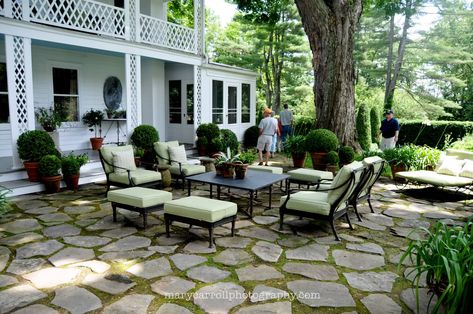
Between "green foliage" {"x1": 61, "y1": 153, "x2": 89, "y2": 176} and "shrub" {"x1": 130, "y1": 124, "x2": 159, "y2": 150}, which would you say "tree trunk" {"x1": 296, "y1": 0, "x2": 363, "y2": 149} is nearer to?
"shrub" {"x1": 130, "y1": 124, "x2": 159, "y2": 150}

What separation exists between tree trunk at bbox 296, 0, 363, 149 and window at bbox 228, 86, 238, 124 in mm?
3802

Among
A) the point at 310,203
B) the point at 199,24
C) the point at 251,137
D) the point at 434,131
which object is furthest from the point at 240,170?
the point at 434,131

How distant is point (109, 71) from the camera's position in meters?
11.6

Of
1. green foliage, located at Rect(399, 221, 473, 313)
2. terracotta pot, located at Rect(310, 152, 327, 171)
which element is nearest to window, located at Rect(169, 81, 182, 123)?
terracotta pot, located at Rect(310, 152, 327, 171)

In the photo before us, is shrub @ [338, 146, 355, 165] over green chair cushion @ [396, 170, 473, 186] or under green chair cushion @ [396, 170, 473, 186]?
over

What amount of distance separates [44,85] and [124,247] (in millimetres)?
7387

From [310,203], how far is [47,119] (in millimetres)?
7563

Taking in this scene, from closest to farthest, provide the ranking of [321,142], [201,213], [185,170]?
[201,213] < [185,170] < [321,142]

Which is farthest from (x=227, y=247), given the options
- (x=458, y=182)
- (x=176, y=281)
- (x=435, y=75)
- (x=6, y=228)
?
(x=435, y=75)

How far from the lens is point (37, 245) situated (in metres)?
4.41

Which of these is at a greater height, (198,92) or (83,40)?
(83,40)

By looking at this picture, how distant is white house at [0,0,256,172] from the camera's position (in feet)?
24.4

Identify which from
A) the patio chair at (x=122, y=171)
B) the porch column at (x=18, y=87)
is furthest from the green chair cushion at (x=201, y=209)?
the porch column at (x=18, y=87)

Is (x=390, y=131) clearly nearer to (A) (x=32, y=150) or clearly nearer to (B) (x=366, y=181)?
(B) (x=366, y=181)
